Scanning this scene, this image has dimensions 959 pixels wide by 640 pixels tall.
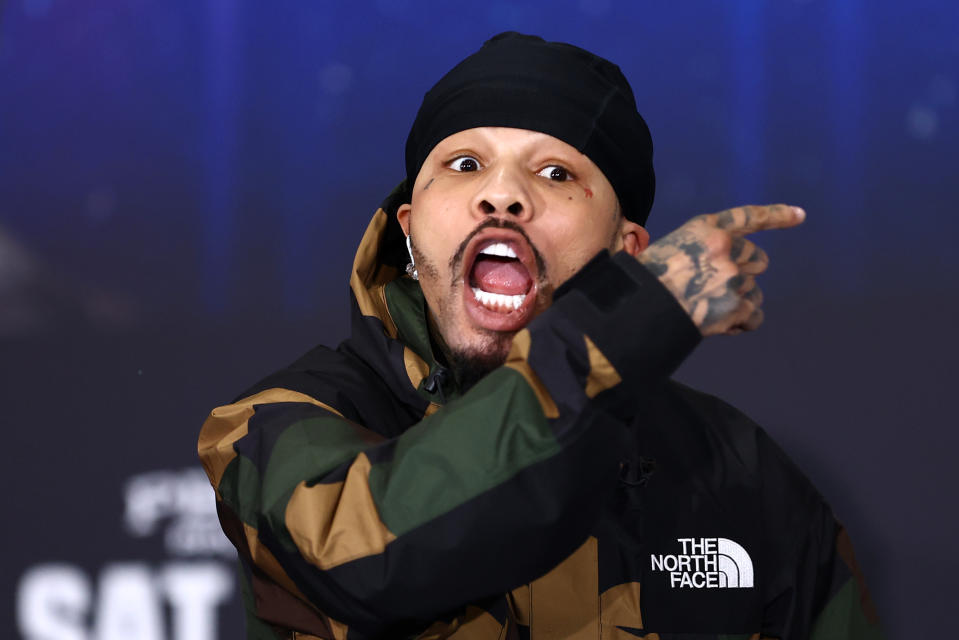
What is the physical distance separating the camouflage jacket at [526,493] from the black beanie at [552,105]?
17 centimetres

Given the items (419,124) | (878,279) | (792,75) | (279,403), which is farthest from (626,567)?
(792,75)

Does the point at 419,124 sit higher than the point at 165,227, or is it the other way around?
the point at 165,227

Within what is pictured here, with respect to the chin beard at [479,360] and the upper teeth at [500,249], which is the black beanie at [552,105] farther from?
the chin beard at [479,360]

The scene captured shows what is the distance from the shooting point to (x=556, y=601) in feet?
4.01

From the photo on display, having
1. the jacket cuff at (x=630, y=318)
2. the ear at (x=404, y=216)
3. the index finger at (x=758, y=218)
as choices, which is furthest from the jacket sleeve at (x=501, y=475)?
the ear at (x=404, y=216)

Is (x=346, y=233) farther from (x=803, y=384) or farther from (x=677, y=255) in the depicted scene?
(x=677, y=255)

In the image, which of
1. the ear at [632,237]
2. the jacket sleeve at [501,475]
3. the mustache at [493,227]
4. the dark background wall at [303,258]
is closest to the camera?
the jacket sleeve at [501,475]

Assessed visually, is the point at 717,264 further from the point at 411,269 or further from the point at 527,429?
the point at 411,269

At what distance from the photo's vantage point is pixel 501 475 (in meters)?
0.85

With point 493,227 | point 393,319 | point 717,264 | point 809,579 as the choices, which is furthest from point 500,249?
point 809,579

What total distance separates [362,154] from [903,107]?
3.28ft

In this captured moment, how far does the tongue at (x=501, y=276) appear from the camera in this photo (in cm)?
127

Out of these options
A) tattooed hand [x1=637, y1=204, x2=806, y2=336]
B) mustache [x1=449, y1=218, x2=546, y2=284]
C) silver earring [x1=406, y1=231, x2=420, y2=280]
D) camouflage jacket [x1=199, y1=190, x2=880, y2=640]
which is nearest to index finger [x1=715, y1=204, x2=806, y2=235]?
tattooed hand [x1=637, y1=204, x2=806, y2=336]

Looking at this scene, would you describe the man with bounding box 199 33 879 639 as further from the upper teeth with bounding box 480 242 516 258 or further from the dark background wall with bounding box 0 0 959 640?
the dark background wall with bounding box 0 0 959 640
